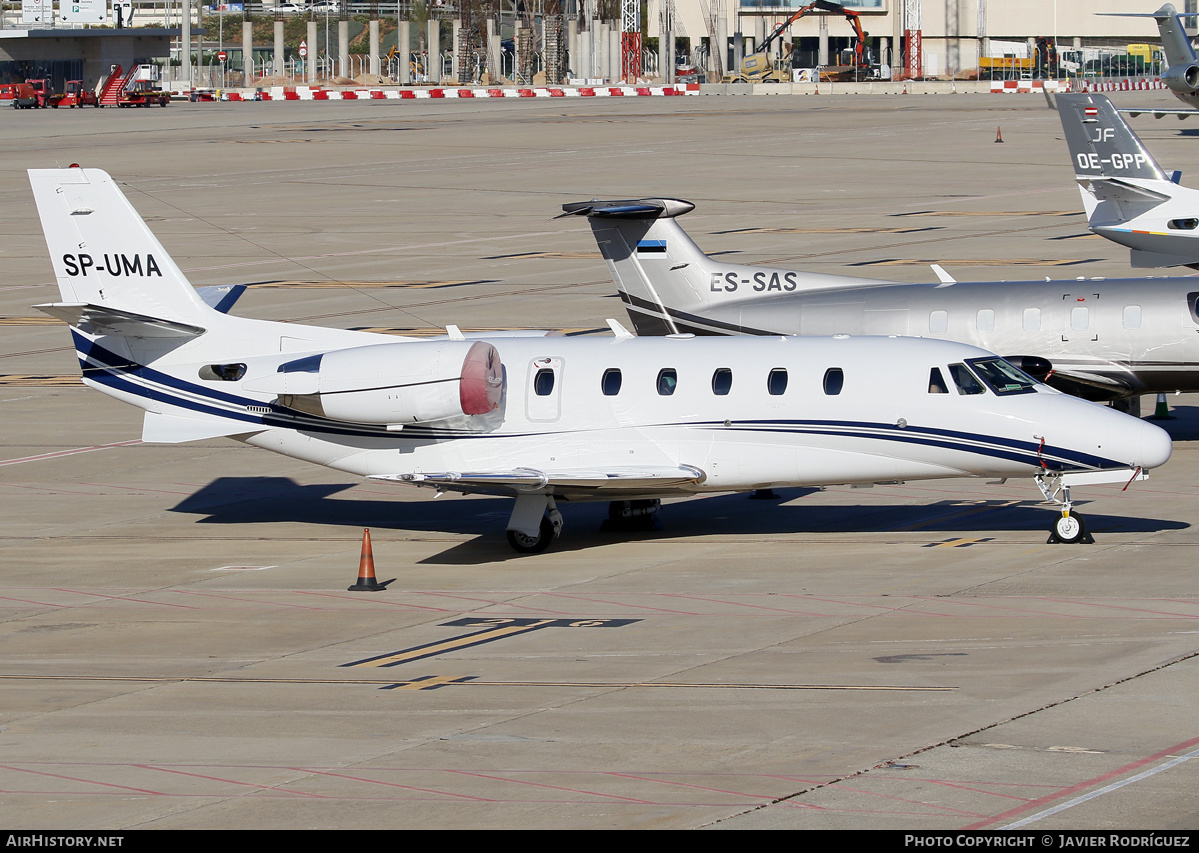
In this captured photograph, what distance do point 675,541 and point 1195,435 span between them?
496 inches

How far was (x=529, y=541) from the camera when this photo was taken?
24.1m

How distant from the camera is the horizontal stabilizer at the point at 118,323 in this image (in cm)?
2545

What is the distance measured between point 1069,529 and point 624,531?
6.62 meters

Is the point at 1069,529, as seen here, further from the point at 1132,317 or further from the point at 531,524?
the point at 1132,317

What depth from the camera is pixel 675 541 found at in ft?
80.9

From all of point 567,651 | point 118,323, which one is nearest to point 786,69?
point 118,323

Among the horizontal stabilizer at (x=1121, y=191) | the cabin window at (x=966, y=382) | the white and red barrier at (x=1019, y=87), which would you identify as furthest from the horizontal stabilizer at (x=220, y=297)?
the white and red barrier at (x=1019, y=87)

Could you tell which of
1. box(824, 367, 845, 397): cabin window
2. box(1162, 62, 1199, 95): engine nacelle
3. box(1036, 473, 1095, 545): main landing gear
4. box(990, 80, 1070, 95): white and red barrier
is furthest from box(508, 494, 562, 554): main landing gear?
box(990, 80, 1070, 95): white and red barrier


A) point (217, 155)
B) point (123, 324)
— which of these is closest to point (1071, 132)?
point (123, 324)

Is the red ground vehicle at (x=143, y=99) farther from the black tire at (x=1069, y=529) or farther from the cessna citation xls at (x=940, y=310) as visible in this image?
the black tire at (x=1069, y=529)

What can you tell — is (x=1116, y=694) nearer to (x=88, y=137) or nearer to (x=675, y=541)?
(x=675, y=541)

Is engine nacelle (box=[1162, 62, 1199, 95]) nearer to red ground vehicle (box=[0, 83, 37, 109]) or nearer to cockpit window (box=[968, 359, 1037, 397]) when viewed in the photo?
cockpit window (box=[968, 359, 1037, 397])

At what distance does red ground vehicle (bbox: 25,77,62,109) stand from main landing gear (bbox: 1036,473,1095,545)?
139 meters

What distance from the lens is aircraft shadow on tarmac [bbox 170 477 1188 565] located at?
24.7m
